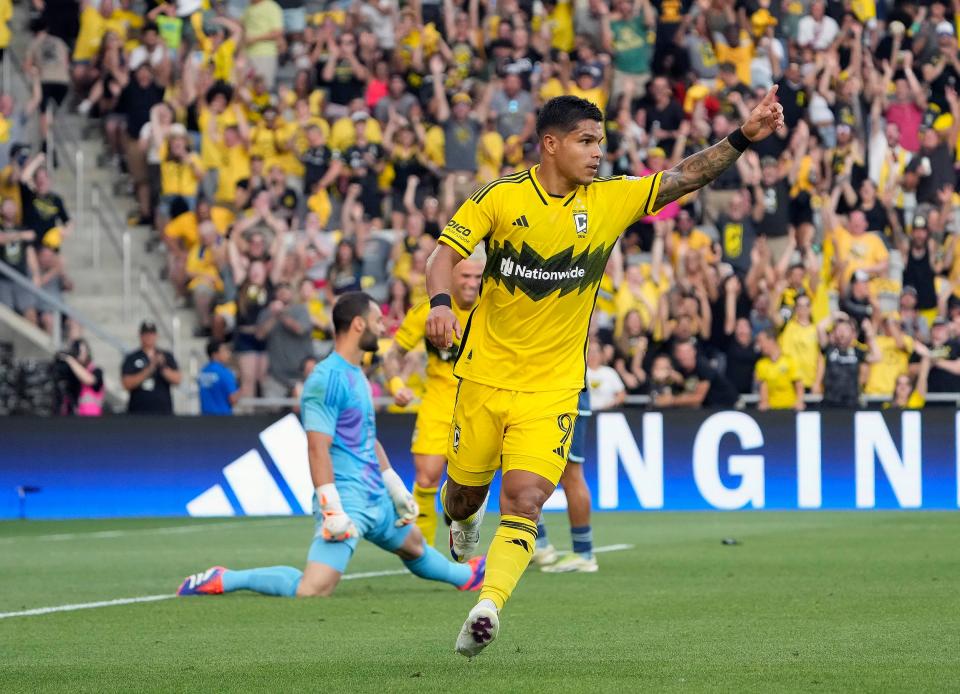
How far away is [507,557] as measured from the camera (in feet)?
25.5

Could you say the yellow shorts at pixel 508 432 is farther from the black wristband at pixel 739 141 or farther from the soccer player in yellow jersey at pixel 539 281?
the black wristband at pixel 739 141

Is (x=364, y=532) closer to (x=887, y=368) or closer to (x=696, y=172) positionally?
(x=696, y=172)

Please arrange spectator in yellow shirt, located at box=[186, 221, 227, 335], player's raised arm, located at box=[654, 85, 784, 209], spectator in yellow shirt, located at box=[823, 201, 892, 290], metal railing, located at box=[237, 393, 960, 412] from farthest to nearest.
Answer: spectator in yellow shirt, located at box=[186, 221, 227, 335] → spectator in yellow shirt, located at box=[823, 201, 892, 290] → metal railing, located at box=[237, 393, 960, 412] → player's raised arm, located at box=[654, 85, 784, 209]

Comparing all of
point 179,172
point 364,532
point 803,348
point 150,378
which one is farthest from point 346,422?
point 179,172

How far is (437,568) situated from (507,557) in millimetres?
3584

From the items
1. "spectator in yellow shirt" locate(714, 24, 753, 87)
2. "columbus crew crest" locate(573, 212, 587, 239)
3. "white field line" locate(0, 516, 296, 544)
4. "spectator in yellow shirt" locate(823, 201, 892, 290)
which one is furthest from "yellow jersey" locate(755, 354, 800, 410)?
"columbus crew crest" locate(573, 212, 587, 239)

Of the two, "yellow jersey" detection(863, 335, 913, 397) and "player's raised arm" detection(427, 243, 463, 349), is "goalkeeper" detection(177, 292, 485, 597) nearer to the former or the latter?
"player's raised arm" detection(427, 243, 463, 349)

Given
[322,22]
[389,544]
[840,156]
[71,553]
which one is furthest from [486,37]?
[389,544]

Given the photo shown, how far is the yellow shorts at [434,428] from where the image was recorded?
13.0 meters

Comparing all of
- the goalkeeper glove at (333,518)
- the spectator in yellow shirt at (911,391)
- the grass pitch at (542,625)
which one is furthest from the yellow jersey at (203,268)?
the goalkeeper glove at (333,518)

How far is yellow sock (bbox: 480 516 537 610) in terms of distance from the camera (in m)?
7.56

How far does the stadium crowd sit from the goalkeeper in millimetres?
9641

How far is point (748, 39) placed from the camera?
2538 centimetres

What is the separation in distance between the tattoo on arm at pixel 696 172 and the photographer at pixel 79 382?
1399cm
